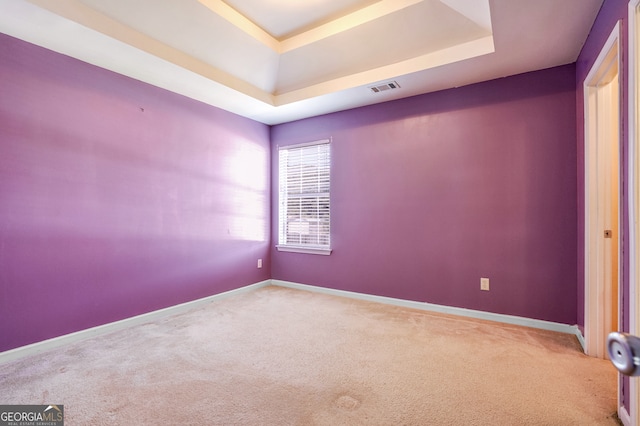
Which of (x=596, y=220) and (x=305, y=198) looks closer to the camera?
(x=596, y=220)

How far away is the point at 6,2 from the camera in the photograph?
6.11 feet

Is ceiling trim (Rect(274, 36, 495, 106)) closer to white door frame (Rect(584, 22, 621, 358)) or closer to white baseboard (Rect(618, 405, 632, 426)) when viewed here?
white door frame (Rect(584, 22, 621, 358))

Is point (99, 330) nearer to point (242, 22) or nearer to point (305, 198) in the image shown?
point (305, 198)

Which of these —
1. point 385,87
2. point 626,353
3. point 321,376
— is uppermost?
point 385,87

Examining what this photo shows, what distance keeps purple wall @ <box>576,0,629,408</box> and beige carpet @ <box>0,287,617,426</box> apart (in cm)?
46

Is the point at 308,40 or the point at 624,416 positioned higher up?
the point at 308,40

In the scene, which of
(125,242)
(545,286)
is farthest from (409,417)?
(125,242)

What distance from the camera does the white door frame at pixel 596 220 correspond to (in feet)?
7.06

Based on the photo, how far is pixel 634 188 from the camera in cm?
137

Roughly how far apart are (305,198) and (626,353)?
3737 mm

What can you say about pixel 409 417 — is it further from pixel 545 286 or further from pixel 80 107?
pixel 80 107

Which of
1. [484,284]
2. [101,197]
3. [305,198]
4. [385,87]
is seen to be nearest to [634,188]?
[484,284]

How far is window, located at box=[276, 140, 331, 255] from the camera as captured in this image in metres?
4.07

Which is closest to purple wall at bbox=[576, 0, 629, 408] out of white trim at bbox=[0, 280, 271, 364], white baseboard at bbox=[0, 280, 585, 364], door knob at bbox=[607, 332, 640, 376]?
white baseboard at bbox=[0, 280, 585, 364]
